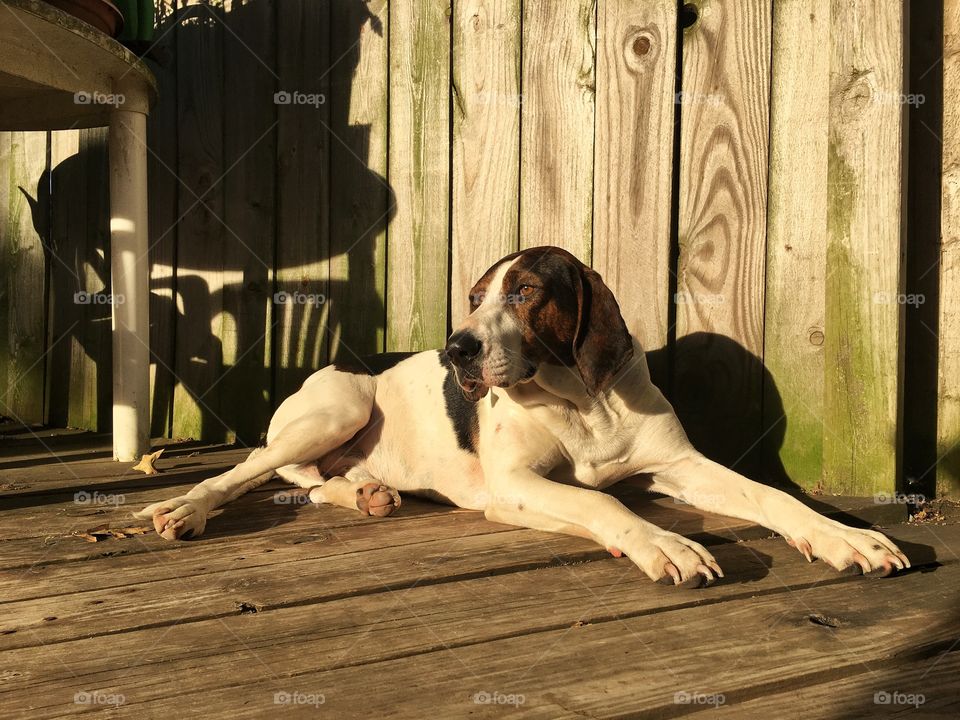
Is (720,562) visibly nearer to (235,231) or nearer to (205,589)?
(205,589)

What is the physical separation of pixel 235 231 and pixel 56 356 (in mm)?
1741

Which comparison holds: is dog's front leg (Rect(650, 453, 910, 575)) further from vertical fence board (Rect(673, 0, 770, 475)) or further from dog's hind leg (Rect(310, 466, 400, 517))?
dog's hind leg (Rect(310, 466, 400, 517))

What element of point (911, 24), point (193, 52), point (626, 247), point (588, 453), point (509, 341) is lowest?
point (588, 453)

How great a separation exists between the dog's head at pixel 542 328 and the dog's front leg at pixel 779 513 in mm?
544

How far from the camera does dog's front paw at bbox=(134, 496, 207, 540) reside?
3.13 metres

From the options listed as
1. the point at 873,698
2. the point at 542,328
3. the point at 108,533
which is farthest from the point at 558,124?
the point at 873,698

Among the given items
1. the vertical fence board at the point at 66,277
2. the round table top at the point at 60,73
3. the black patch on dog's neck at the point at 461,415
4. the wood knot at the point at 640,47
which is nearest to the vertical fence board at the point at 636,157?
the wood knot at the point at 640,47

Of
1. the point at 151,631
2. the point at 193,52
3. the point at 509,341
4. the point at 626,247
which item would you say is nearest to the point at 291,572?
the point at 151,631

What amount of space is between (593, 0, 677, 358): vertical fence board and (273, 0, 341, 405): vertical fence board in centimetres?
161

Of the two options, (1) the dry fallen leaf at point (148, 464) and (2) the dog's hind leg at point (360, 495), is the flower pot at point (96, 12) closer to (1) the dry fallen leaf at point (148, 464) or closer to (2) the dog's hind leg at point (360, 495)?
(1) the dry fallen leaf at point (148, 464)

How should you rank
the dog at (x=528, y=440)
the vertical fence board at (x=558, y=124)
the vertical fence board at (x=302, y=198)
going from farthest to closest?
the vertical fence board at (x=302, y=198), the vertical fence board at (x=558, y=124), the dog at (x=528, y=440)

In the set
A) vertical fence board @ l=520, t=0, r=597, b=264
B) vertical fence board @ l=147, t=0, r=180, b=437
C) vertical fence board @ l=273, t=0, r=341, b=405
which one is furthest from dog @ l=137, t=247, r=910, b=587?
vertical fence board @ l=147, t=0, r=180, b=437

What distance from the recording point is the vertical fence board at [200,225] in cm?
532

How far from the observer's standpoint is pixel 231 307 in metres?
5.31
